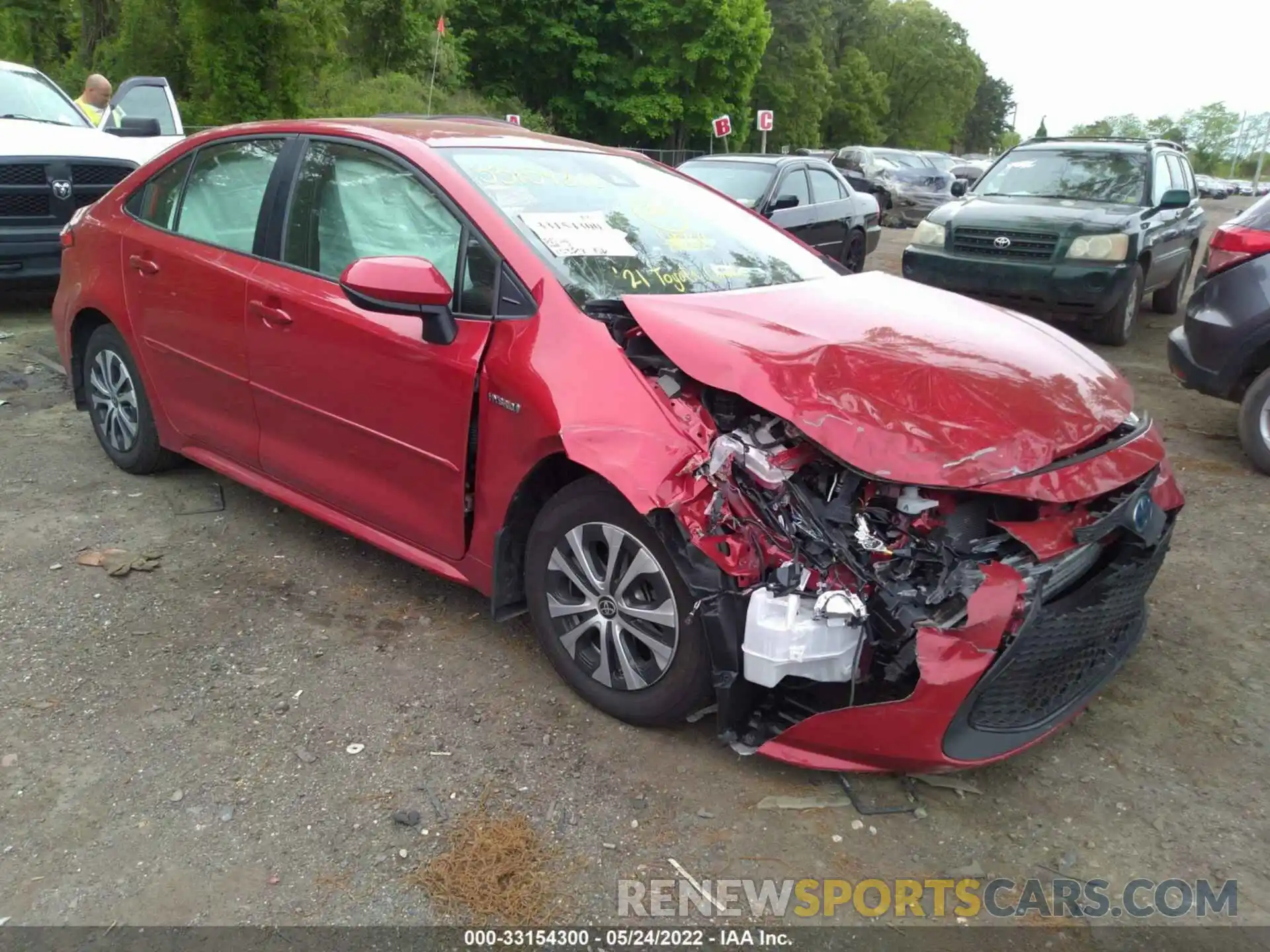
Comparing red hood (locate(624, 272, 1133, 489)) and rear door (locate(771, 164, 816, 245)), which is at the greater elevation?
rear door (locate(771, 164, 816, 245))

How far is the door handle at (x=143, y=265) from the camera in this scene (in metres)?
4.15

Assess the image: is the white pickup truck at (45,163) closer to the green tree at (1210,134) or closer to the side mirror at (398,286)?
the side mirror at (398,286)

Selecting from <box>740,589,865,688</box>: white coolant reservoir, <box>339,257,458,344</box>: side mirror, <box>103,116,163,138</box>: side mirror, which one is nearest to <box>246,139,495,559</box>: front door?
<box>339,257,458,344</box>: side mirror

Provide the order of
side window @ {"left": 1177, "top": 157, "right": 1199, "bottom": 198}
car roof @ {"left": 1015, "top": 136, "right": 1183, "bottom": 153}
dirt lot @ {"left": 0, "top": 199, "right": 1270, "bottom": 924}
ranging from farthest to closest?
side window @ {"left": 1177, "top": 157, "right": 1199, "bottom": 198}, car roof @ {"left": 1015, "top": 136, "right": 1183, "bottom": 153}, dirt lot @ {"left": 0, "top": 199, "right": 1270, "bottom": 924}

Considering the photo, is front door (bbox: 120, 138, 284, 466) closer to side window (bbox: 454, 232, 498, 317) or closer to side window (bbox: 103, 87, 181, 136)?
side window (bbox: 454, 232, 498, 317)

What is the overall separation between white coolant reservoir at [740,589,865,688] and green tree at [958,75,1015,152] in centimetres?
9858

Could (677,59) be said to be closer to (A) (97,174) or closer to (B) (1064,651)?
(A) (97,174)

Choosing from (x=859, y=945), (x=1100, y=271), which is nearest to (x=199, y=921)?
(x=859, y=945)

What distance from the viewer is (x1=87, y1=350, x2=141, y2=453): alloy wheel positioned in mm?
4516

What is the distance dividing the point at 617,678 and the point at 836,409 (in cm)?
104

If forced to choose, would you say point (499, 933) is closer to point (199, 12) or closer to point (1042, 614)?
point (1042, 614)

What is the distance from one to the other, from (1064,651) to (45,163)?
8361 millimetres

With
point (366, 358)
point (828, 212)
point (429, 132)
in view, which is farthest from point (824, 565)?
point (828, 212)

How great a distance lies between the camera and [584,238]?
10.6 feet
